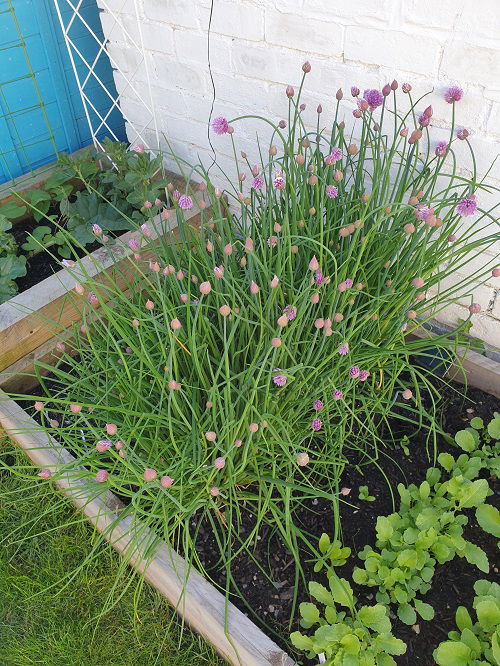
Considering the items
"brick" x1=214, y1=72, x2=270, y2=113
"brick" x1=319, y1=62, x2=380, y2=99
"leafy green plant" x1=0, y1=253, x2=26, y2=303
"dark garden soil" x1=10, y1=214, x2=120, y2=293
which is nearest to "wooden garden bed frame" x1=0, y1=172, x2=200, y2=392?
"leafy green plant" x1=0, y1=253, x2=26, y2=303

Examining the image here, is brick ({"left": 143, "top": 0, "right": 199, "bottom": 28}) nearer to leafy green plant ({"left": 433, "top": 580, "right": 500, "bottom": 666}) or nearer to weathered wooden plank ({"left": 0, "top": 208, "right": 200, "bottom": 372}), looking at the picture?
weathered wooden plank ({"left": 0, "top": 208, "right": 200, "bottom": 372})

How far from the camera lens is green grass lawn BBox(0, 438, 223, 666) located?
1438mm

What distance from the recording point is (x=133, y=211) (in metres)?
2.26

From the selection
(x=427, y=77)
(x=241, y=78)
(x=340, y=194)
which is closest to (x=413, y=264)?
(x=340, y=194)

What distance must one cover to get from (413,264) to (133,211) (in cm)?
125

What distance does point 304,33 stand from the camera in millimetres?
1664

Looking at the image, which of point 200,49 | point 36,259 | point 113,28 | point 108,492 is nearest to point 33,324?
point 36,259

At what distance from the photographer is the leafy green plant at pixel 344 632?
3.70ft

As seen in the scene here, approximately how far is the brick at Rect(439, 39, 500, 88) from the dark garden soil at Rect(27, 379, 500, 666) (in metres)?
0.91

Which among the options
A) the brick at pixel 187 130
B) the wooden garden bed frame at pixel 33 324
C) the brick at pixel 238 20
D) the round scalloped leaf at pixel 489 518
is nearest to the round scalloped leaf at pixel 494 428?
the round scalloped leaf at pixel 489 518

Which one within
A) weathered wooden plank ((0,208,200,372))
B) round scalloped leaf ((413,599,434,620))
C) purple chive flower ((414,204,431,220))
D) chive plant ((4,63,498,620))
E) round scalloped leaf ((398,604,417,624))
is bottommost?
round scalloped leaf ((398,604,417,624))

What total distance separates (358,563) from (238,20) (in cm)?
164

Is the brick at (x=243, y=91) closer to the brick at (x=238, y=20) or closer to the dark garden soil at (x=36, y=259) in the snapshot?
the brick at (x=238, y=20)

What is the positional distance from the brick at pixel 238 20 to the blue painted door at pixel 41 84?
664 mm
